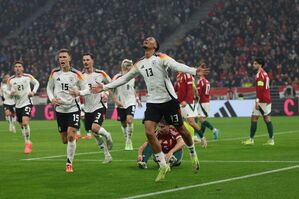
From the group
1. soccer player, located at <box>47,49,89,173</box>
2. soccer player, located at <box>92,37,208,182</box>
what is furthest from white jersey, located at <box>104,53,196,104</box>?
soccer player, located at <box>47,49,89,173</box>

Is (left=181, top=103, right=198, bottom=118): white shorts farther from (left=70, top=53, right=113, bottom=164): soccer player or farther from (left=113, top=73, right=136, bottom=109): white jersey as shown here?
(left=70, top=53, right=113, bottom=164): soccer player

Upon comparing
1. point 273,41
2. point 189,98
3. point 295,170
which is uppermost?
point 273,41

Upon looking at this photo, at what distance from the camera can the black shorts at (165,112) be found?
44.6 ft

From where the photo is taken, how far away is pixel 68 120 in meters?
15.8

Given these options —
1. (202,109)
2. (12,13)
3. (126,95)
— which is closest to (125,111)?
(126,95)

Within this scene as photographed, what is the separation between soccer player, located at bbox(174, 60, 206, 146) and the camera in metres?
22.2

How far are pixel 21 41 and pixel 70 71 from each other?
48.3 m

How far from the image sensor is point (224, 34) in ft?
176

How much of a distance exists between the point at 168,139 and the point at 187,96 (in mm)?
7031

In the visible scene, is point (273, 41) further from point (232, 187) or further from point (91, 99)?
point (232, 187)

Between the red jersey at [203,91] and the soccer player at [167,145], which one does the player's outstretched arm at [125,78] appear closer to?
the soccer player at [167,145]

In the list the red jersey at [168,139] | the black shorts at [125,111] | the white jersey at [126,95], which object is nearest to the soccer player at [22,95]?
the white jersey at [126,95]

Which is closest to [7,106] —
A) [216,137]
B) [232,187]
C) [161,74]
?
[216,137]

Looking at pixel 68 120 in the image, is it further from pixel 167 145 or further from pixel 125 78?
pixel 125 78
